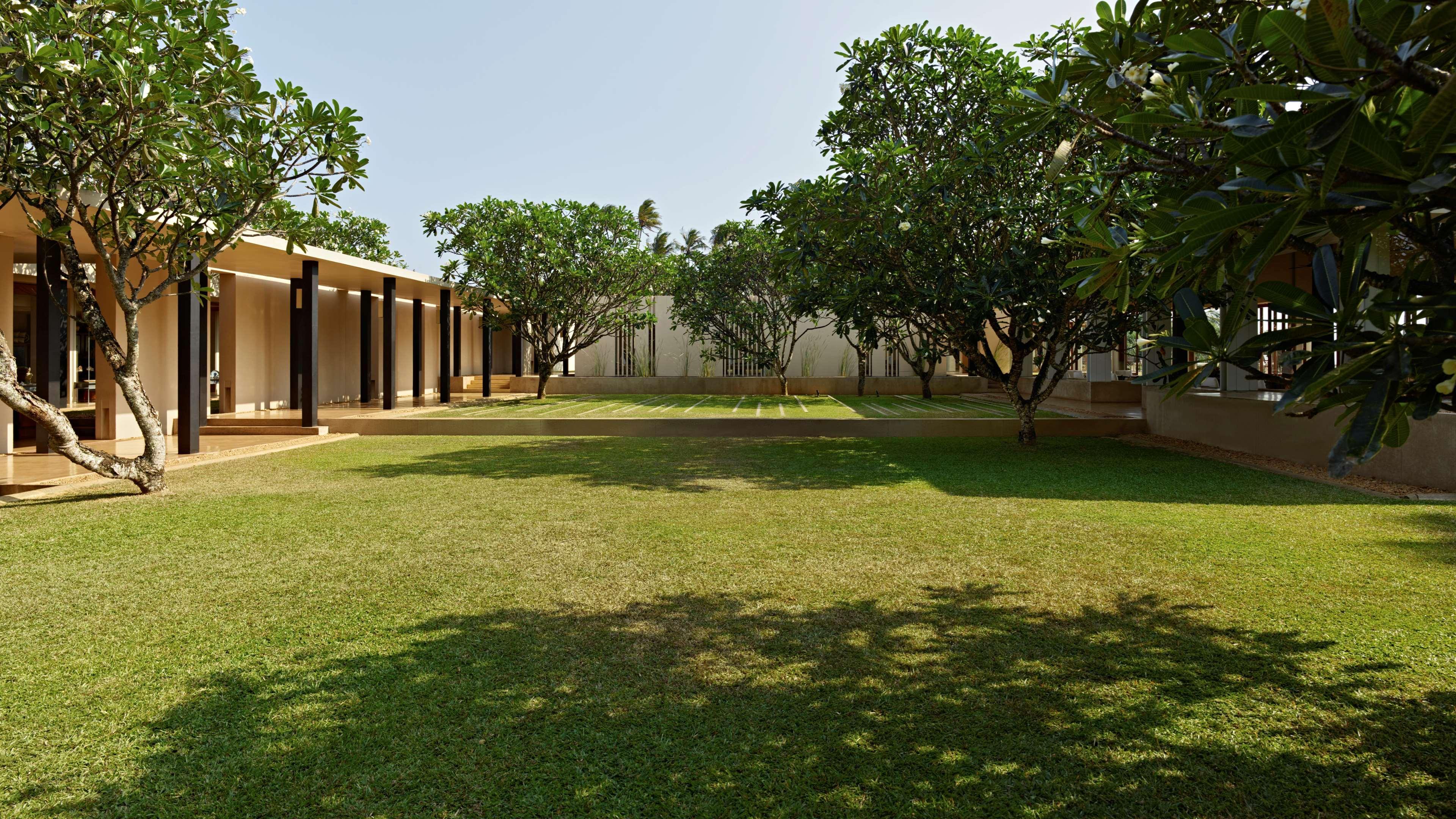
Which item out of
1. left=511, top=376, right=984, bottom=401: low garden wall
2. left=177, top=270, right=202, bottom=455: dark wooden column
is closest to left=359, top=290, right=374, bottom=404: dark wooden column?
left=177, top=270, right=202, bottom=455: dark wooden column

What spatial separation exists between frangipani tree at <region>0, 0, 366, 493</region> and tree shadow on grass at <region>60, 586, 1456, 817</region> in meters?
4.70

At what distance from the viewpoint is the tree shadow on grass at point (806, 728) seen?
7.29 ft

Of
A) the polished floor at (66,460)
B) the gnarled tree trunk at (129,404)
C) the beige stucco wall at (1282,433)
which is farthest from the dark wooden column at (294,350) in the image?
the beige stucco wall at (1282,433)

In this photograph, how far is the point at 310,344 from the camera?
41.1ft

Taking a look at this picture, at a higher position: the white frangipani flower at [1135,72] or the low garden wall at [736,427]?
the white frangipani flower at [1135,72]

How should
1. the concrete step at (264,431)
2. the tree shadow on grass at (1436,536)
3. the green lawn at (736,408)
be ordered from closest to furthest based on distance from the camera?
the tree shadow on grass at (1436,536) → the concrete step at (264,431) → the green lawn at (736,408)

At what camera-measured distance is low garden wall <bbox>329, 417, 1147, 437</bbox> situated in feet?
41.2

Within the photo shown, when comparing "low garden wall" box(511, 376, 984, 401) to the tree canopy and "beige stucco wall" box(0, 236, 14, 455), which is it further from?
"beige stucco wall" box(0, 236, 14, 455)

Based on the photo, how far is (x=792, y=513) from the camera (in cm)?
632

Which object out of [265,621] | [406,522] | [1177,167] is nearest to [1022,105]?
[1177,167]

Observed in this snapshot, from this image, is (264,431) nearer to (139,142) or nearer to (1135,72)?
(139,142)

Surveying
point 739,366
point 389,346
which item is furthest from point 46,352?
point 739,366

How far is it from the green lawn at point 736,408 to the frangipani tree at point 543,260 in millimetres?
1934

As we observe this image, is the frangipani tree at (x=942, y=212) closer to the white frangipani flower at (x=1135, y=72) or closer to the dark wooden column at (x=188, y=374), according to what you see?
the white frangipani flower at (x=1135, y=72)
